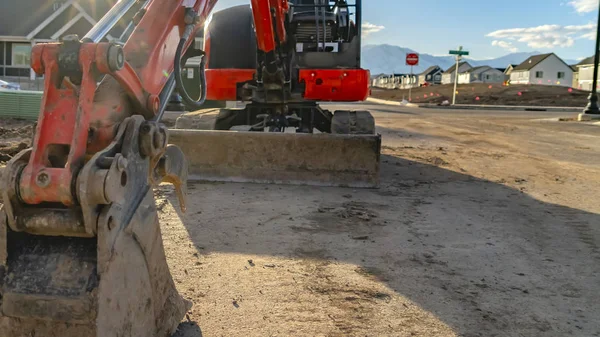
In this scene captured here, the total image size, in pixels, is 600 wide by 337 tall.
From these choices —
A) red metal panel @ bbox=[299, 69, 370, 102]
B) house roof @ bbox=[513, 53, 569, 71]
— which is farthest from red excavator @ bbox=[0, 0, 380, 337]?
house roof @ bbox=[513, 53, 569, 71]

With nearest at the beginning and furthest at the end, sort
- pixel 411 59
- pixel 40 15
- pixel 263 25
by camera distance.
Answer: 1. pixel 263 25
2. pixel 40 15
3. pixel 411 59

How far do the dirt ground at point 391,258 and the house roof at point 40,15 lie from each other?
2822 centimetres

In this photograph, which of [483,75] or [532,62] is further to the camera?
[483,75]

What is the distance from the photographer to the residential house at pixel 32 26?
2922 centimetres

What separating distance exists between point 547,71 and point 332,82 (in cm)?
9193

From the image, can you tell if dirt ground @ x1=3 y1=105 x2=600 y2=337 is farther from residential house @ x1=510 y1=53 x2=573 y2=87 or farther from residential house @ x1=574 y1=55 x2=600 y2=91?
residential house @ x1=510 y1=53 x2=573 y2=87

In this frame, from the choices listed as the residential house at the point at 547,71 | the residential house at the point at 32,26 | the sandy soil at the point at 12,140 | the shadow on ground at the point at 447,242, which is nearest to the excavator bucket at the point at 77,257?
the shadow on ground at the point at 447,242

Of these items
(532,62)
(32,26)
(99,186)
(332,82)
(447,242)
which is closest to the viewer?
(99,186)

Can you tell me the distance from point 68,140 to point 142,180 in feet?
1.10

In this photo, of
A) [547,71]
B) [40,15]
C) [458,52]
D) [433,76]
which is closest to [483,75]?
[433,76]

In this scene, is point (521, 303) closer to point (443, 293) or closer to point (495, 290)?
point (495, 290)

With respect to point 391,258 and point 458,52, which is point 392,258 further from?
point 458,52

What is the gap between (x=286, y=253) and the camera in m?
3.72

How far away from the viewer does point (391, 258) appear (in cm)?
368
